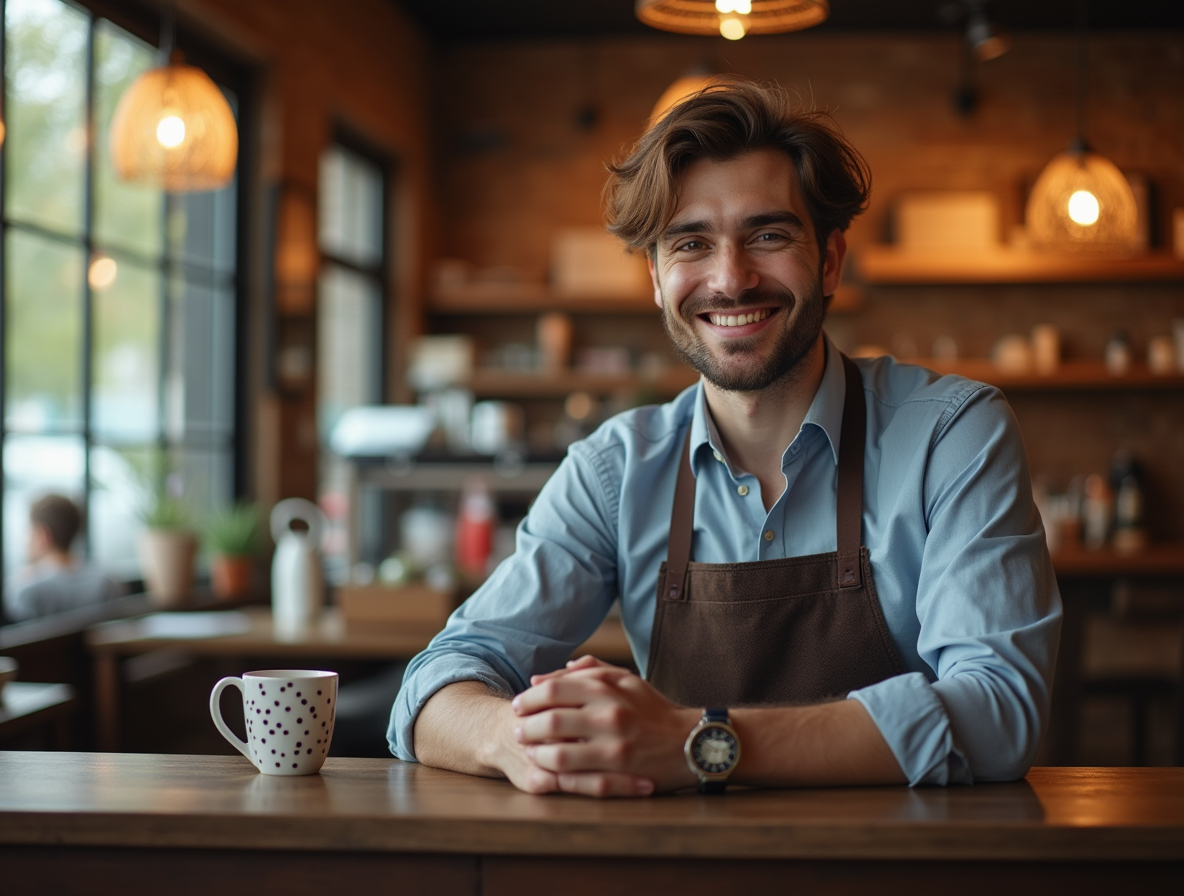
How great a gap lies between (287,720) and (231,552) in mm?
2924

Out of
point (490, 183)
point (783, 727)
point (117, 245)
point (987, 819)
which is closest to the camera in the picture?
point (987, 819)

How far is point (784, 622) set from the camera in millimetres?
1574

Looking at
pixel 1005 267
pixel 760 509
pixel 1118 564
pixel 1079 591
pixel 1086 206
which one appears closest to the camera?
pixel 760 509

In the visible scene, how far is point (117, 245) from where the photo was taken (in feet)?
12.2

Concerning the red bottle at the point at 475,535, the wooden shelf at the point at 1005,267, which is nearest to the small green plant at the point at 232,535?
the red bottle at the point at 475,535

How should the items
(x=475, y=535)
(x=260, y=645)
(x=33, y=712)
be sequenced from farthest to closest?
1. (x=475, y=535)
2. (x=260, y=645)
3. (x=33, y=712)

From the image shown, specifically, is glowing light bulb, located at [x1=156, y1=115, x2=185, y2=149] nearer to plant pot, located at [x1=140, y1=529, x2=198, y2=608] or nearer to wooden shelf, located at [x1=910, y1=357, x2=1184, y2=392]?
plant pot, located at [x1=140, y1=529, x2=198, y2=608]

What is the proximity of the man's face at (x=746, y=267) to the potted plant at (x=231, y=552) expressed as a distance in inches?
109

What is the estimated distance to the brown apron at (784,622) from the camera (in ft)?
5.08

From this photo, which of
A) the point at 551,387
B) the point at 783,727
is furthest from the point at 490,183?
the point at 783,727

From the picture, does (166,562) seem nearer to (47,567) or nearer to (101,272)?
(47,567)

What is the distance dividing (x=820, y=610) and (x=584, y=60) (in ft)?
17.3

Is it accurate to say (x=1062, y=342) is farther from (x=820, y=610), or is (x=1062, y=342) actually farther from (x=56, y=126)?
(x=820, y=610)

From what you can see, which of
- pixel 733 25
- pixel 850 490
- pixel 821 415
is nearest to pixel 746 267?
pixel 821 415
